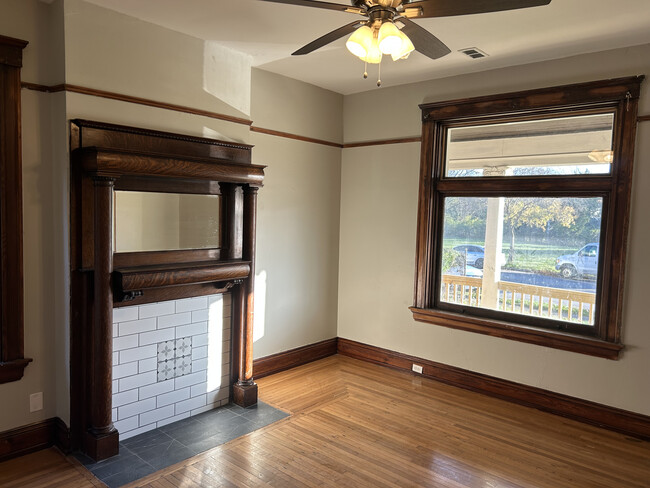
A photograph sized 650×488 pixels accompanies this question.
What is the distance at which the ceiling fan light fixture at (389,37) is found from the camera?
1895 millimetres

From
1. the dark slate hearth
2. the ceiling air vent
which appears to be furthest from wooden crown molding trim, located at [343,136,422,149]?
the dark slate hearth

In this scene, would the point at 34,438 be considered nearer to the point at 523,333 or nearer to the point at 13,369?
the point at 13,369

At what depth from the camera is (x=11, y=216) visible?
2.74 metres

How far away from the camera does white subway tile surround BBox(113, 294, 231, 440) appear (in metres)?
3.07

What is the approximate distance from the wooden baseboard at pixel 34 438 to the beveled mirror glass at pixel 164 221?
116 cm

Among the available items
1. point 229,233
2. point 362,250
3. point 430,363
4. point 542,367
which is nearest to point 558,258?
point 542,367

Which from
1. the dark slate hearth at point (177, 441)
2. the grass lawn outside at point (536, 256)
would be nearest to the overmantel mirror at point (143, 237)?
the dark slate hearth at point (177, 441)

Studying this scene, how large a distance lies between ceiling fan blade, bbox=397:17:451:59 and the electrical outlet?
9.59 feet

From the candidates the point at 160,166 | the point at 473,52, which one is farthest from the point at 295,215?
the point at 473,52

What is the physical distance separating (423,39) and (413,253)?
8.39 feet

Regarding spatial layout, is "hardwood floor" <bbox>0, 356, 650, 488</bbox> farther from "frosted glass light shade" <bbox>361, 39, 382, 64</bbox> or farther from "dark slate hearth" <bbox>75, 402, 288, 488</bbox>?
"frosted glass light shade" <bbox>361, 39, 382, 64</bbox>

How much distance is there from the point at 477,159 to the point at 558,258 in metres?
1.05

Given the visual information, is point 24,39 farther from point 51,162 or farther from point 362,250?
point 362,250

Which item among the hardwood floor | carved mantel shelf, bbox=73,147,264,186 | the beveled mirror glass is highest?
carved mantel shelf, bbox=73,147,264,186
